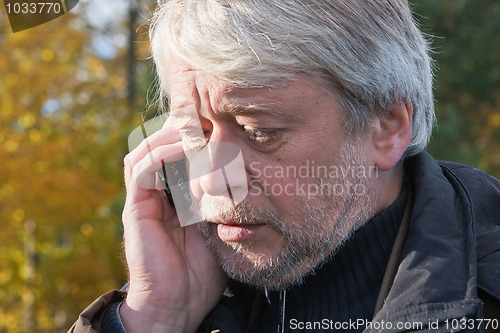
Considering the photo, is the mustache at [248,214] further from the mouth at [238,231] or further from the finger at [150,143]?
the finger at [150,143]

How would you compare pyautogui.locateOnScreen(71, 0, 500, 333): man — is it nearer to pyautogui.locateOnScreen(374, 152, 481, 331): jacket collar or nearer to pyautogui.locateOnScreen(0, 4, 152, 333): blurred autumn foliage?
pyautogui.locateOnScreen(374, 152, 481, 331): jacket collar

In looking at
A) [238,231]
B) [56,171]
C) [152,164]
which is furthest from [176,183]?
[56,171]

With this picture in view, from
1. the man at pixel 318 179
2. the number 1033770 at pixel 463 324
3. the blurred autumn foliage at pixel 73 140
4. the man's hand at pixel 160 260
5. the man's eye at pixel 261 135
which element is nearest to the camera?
the number 1033770 at pixel 463 324

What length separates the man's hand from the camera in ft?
7.95

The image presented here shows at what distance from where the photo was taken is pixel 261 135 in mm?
2074

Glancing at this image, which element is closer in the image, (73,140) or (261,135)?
(261,135)

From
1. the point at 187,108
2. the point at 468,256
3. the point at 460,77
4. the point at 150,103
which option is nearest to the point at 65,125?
the point at 460,77

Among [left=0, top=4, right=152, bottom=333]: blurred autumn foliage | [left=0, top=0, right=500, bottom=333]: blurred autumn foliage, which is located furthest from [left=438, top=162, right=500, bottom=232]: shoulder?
[left=0, top=4, right=152, bottom=333]: blurred autumn foliage

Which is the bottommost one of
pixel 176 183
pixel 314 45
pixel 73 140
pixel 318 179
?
pixel 73 140

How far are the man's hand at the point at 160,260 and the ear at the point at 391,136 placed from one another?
773 mm

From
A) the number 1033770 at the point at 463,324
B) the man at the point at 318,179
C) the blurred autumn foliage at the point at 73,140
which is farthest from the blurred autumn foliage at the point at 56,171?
the number 1033770 at the point at 463,324

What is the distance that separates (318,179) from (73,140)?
8593 mm

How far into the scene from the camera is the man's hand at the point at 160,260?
2424 mm

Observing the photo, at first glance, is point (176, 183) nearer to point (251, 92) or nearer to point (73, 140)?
point (251, 92)
